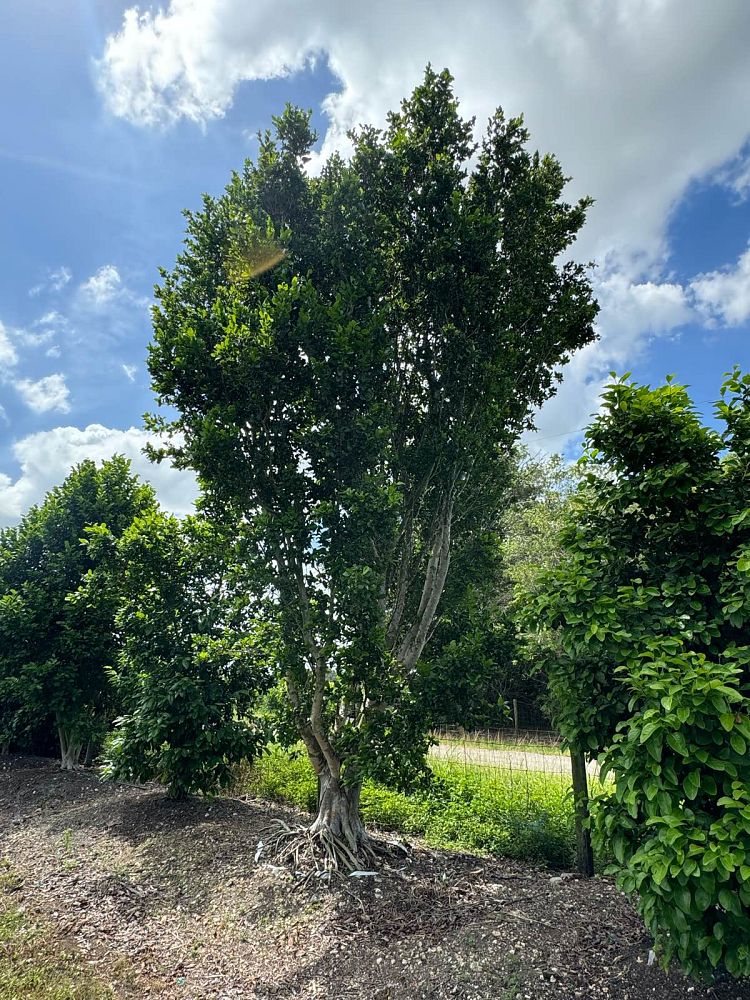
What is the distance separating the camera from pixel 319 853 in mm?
5250

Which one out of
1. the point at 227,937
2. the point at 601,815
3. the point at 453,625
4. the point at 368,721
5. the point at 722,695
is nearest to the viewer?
the point at 722,695

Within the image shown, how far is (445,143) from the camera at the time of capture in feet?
19.0

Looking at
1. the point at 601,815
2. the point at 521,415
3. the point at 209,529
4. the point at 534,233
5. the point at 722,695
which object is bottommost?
the point at 601,815

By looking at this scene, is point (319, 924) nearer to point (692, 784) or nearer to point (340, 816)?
point (340, 816)

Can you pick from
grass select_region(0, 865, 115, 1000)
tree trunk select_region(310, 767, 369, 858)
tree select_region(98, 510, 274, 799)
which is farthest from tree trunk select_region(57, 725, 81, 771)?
tree trunk select_region(310, 767, 369, 858)

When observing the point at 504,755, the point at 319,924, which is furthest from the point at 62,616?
the point at 504,755

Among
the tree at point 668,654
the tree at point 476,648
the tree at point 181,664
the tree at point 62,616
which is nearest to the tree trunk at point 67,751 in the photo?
the tree at point 62,616

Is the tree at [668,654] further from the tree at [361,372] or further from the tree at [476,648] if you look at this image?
the tree at [361,372]

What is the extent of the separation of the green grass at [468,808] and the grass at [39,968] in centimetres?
276

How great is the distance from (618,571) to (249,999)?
3.69 m

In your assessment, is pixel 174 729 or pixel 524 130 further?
pixel 174 729

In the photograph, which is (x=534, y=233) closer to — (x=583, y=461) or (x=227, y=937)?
(x=583, y=461)

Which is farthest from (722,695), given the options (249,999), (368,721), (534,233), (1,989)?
(534,233)

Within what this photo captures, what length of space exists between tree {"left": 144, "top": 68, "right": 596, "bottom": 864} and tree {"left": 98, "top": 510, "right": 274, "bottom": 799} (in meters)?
1.07
